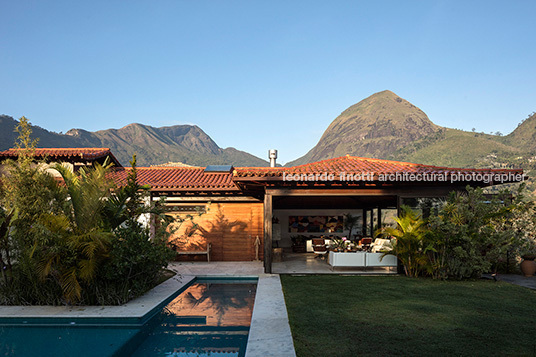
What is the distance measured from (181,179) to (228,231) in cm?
324

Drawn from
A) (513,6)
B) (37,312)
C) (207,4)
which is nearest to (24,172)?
(37,312)

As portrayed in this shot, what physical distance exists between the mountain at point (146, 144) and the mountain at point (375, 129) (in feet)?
85.4

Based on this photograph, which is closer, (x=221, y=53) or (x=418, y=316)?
(x=418, y=316)

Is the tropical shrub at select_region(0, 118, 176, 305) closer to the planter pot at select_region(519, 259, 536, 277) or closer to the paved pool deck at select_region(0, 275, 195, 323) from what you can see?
the paved pool deck at select_region(0, 275, 195, 323)

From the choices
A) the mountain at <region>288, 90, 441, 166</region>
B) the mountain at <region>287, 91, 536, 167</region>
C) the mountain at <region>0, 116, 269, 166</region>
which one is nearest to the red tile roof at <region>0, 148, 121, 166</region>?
the mountain at <region>0, 116, 269, 166</region>

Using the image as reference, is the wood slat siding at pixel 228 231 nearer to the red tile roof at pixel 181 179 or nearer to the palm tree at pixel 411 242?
the red tile roof at pixel 181 179

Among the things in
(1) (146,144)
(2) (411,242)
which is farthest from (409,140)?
(2) (411,242)

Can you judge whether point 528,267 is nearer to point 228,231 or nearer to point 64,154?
point 228,231

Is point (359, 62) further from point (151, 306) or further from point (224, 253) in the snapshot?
point (151, 306)

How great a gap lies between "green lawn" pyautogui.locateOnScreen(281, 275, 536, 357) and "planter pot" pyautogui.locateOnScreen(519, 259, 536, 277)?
205cm

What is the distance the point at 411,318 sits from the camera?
6.41 meters

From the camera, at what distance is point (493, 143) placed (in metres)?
70.6

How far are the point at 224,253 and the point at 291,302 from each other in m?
7.46

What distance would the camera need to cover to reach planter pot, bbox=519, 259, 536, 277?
35.7ft
